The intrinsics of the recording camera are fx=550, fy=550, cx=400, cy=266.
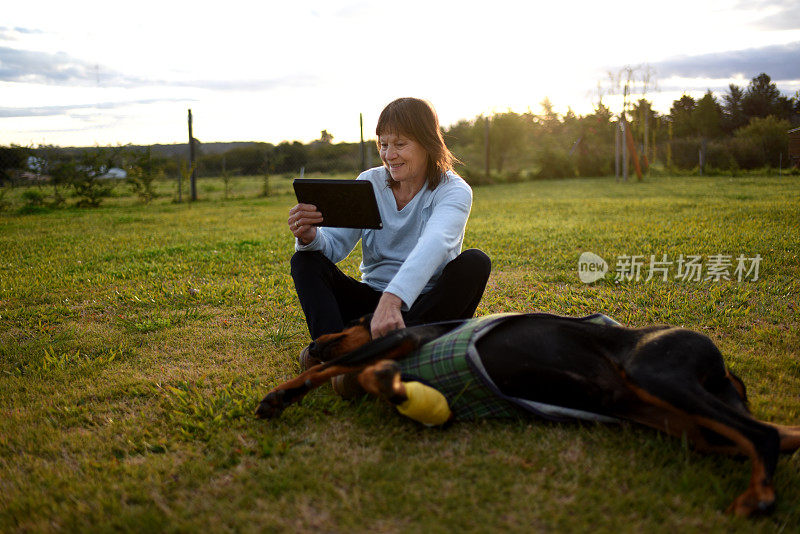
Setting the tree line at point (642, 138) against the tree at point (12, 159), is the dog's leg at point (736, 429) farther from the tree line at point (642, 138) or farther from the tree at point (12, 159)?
the tree line at point (642, 138)

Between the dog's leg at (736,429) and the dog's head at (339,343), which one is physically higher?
the dog's head at (339,343)

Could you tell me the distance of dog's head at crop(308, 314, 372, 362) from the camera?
7.12 feet

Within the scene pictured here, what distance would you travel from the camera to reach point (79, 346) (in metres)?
3.20

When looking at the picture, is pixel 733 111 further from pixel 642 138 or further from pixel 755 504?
pixel 755 504

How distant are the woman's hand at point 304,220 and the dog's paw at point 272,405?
81 cm

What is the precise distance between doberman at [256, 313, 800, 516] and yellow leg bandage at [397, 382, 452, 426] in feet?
0.21

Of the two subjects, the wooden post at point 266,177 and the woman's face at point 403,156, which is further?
the wooden post at point 266,177

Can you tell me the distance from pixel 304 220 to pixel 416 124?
27.6 inches

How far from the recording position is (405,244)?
Result: 2.83 m

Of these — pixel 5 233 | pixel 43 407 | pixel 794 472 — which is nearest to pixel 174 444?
pixel 43 407

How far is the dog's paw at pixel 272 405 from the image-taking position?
Answer: 215cm

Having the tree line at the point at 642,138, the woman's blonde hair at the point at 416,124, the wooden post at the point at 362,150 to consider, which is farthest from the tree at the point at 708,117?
the woman's blonde hair at the point at 416,124

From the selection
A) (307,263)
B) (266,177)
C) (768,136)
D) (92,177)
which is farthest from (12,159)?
(768,136)

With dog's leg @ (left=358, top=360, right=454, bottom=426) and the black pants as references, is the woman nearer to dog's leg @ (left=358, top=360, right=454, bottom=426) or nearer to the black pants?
the black pants
